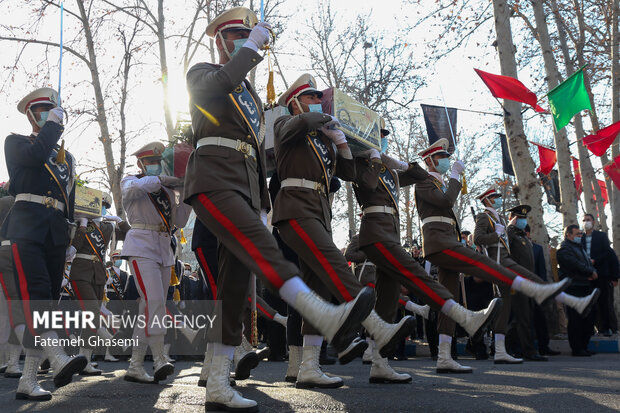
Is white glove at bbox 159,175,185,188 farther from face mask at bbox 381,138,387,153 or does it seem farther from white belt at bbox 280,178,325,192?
face mask at bbox 381,138,387,153

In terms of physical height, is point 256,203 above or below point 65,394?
above

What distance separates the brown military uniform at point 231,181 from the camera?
3697 millimetres

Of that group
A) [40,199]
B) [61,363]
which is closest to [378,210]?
[40,199]

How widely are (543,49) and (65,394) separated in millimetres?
13469

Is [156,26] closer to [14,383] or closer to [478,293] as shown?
[478,293]

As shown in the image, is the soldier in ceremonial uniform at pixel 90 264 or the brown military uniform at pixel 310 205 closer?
the brown military uniform at pixel 310 205

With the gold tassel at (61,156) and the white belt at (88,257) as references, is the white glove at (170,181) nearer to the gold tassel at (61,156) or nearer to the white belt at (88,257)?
the gold tassel at (61,156)

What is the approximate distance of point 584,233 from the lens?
11.3 meters

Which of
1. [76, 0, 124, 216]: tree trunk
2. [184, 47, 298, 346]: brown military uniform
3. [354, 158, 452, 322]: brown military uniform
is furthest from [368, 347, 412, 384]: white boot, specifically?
[76, 0, 124, 216]: tree trunk

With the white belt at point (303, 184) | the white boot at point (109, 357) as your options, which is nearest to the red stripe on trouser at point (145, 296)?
the white belt at point (303, 184)

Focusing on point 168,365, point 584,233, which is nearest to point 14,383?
point 168,365

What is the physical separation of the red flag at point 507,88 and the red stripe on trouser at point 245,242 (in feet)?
31.2

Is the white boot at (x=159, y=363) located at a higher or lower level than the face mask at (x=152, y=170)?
lower

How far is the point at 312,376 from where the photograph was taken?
4945mm
